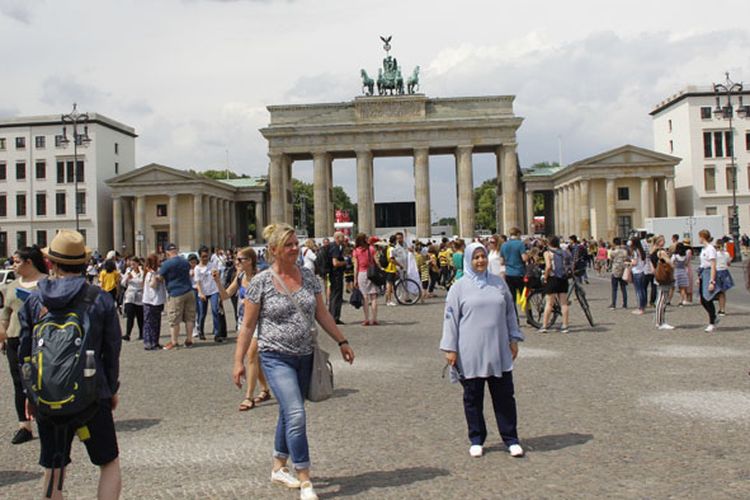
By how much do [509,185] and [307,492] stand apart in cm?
6997

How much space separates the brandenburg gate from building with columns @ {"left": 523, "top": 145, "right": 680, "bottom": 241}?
6044 mm

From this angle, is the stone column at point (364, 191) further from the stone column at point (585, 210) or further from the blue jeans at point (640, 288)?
the blue jeans at point (640, 288)

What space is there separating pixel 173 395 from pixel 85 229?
7561cm

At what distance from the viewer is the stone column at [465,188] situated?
240 feet

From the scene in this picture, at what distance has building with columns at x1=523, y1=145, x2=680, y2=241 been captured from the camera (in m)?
71.3

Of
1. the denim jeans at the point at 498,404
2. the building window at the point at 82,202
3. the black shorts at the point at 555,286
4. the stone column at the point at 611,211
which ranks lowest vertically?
the denim jeans at the point at 498,404

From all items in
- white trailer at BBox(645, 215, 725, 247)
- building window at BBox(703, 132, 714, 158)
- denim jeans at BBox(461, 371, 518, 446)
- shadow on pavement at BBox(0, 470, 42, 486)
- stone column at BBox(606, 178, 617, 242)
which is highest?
building window at BBox(703, 132, 714, 158)

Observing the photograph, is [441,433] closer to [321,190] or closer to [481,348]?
[481,348]

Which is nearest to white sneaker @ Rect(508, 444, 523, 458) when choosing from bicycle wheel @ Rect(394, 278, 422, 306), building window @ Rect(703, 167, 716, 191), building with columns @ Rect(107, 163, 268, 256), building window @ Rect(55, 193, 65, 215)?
bicycle wheel @ Rect(394, 278, 422, 306)

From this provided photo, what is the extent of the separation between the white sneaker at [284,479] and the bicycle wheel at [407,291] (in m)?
17.7

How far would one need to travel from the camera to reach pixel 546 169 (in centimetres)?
9038

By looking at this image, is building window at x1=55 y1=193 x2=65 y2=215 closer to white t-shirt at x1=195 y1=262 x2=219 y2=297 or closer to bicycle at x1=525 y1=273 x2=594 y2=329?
white t-shirt at x1=195 y1=262 x2=219 y2=297

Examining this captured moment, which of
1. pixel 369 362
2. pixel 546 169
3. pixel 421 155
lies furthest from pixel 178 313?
pixel 546 169

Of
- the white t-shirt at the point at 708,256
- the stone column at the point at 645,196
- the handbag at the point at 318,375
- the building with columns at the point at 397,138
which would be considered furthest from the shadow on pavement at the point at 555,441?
the stone column at the point at 645,196
